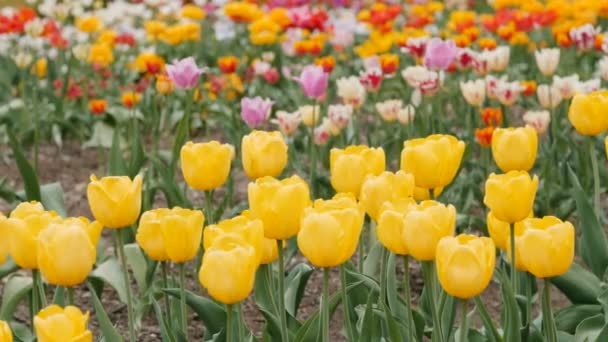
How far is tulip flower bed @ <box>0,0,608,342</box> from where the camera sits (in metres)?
1.80

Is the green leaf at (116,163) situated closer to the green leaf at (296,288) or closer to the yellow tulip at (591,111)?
the green leaf at (296,288)

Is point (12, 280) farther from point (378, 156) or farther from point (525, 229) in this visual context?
point (525, 229)

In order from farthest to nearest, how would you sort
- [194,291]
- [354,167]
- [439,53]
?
[439,53] < [194,291] < [354,167]

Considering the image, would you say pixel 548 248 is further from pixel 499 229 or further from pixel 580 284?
pixel 580 284

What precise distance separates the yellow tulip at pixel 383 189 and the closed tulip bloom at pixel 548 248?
1.03 ft

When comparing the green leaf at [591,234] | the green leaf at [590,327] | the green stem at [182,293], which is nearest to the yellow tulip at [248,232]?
the green stem at [182,293]

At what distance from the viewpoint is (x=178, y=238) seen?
6.33 feet

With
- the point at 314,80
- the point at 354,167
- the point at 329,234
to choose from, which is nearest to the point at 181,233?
the point at 329,234

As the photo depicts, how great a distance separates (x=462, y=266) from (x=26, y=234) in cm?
83

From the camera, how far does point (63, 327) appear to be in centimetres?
158

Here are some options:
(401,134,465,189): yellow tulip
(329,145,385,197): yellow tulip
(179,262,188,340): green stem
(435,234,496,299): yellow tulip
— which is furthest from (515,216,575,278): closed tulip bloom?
(179,262,188,340): green stem

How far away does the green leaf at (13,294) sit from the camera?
2.76 m

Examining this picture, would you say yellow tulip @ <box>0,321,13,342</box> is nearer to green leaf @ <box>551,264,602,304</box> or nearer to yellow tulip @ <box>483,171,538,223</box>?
yellow tulip @ <box>483,171,538,223</box>

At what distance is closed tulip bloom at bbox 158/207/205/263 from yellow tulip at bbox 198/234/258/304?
22 cm
